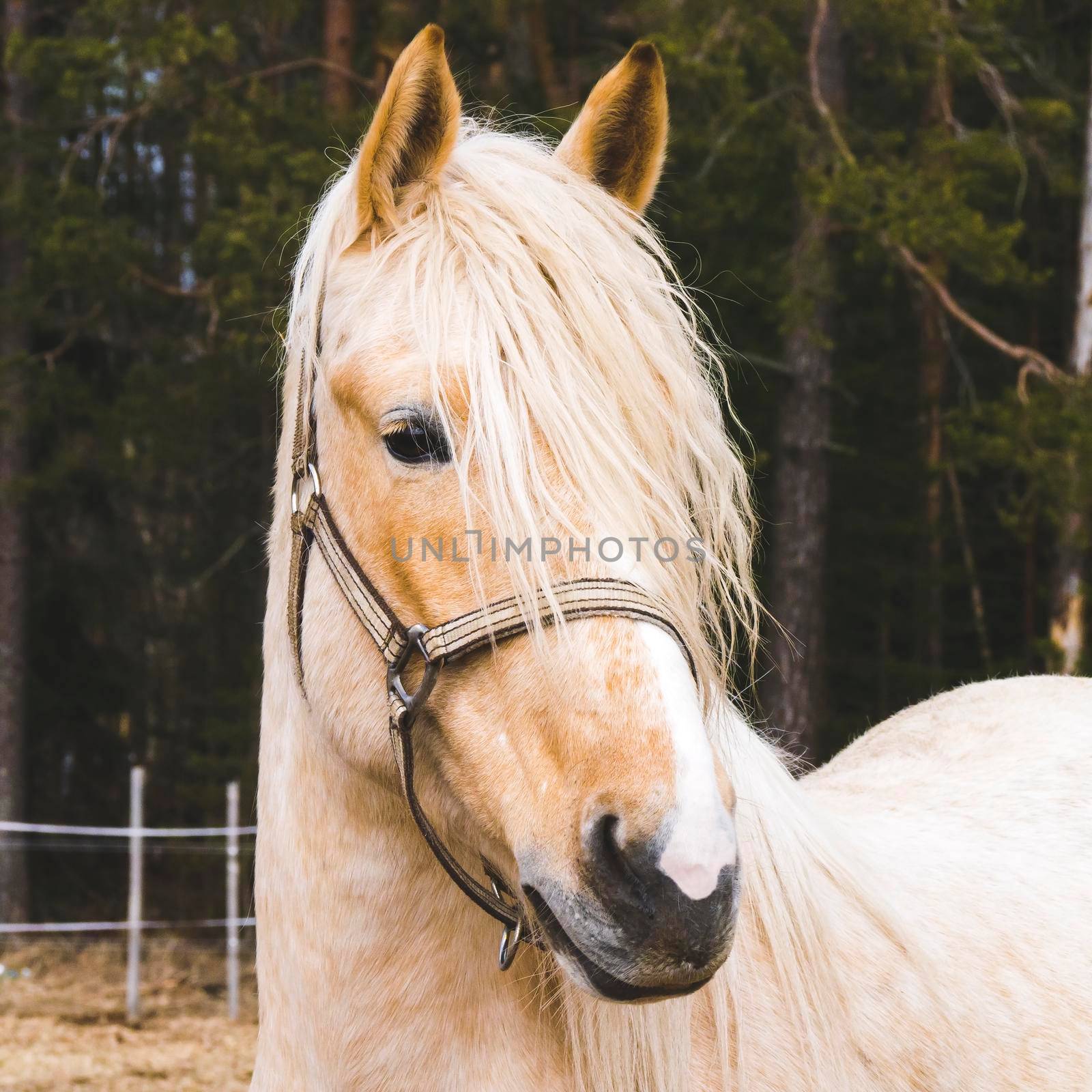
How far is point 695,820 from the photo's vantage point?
49.1 inches

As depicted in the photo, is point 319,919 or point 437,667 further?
point 319,919

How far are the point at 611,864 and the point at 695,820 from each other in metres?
0.12

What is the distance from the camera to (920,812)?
2424 mm

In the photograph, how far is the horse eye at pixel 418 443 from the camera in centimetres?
154

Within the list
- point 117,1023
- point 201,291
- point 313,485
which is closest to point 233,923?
point 117,1023

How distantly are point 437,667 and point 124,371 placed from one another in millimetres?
13105

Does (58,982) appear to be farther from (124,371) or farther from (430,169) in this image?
(430,169)

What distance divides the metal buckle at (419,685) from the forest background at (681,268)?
1336mm

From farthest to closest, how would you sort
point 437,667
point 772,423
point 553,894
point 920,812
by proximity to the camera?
point 772,423, point 920,812, point 437,667, point 553,894

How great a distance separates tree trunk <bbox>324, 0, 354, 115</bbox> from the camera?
1020 cm

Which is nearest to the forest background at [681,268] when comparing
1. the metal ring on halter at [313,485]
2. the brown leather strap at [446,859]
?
the metal ring on halter at [313,485]

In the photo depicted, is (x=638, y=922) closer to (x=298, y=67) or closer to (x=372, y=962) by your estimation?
(x=372, y=962)

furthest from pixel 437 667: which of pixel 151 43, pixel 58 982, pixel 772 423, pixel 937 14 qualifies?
pixel 772 423

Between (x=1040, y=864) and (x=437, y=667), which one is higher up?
(x=437, y=667)
